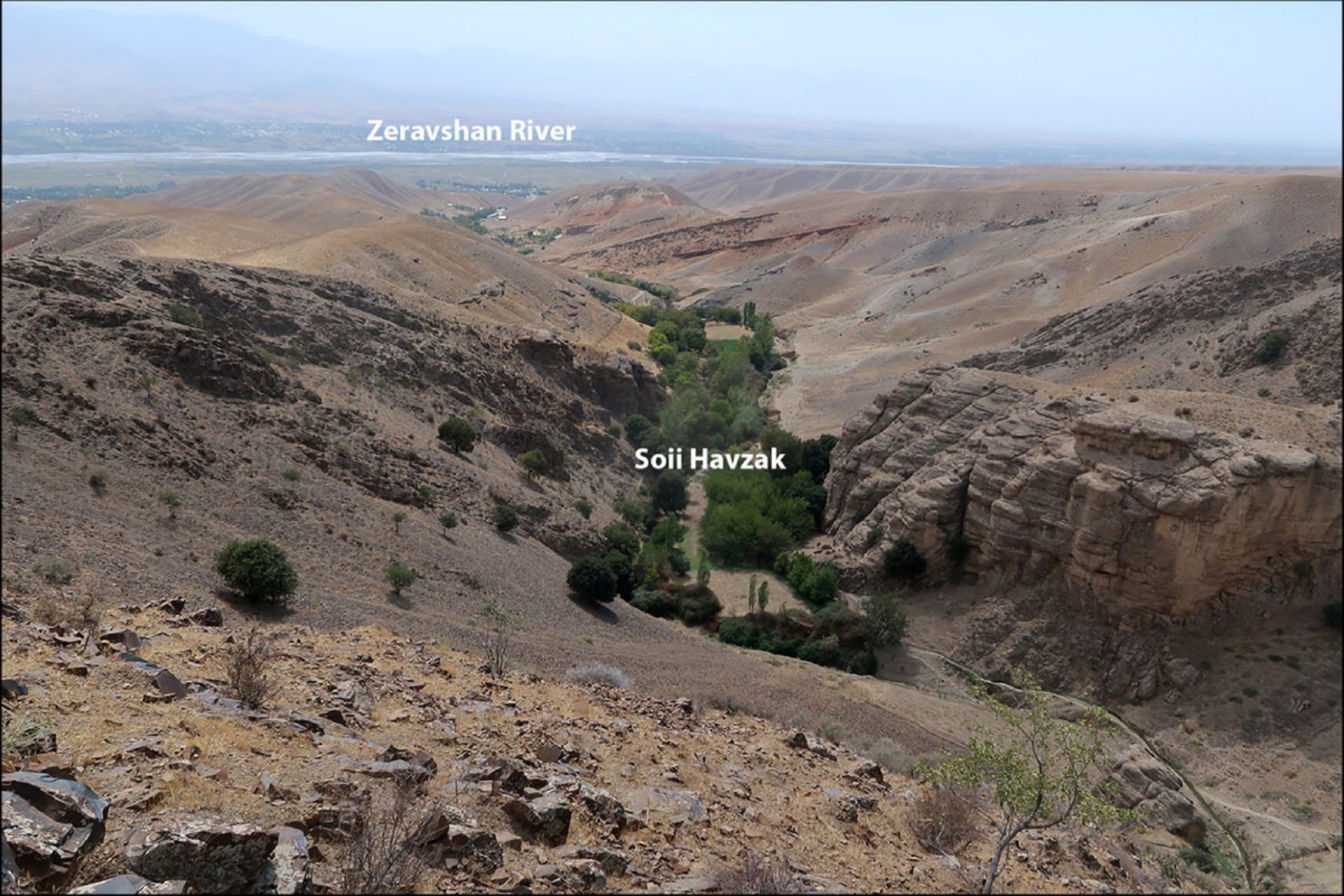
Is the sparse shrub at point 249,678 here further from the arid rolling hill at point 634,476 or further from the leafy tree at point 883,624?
the leafy tree at point 883,624

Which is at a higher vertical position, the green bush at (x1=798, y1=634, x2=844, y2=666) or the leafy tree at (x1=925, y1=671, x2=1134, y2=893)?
the leafy tree at (x1=925, y1=671, x2=1134, y2=893)

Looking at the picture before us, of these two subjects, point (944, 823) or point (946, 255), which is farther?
point (946, 255)

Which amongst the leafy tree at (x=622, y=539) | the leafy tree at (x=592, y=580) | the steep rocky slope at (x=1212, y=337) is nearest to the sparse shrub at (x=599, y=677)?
the leafy tree at (x=592, y=580)

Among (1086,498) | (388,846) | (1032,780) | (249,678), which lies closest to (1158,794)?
(1032,780)

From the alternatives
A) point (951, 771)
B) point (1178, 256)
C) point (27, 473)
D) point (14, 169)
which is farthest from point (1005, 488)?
point (1178, 256)

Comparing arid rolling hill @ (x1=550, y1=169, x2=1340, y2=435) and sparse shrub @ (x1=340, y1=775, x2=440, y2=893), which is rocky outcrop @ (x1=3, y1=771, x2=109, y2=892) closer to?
sparse shrub @ (x1=340, y1=775, x2=440, y2=893)

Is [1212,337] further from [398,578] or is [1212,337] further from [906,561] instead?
[398,578]

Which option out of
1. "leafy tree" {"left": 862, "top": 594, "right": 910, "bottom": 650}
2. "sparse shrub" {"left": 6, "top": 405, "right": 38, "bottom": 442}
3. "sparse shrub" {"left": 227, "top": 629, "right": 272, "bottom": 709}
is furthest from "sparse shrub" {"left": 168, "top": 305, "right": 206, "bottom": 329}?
"leafy tree" {"left": 862, "top": 594, "right": 910, "bottom": 650}
